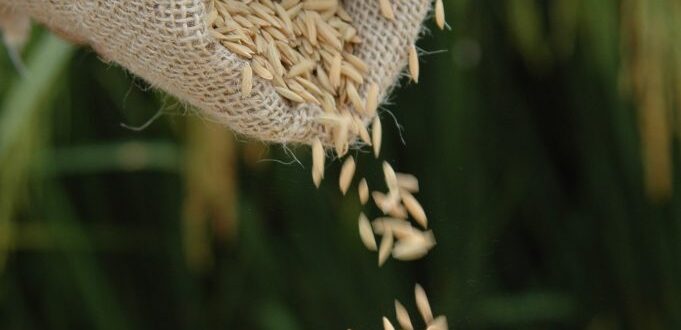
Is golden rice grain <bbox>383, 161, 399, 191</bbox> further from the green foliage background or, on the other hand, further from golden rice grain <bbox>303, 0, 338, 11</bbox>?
the green foliage background

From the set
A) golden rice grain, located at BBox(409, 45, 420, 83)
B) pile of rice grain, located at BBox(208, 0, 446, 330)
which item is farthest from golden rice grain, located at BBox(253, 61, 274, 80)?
golden rice grain, located at BBox(409, 45, 420, 83)

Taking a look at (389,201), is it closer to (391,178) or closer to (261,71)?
(391,178)

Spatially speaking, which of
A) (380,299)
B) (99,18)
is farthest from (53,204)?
(99,18)

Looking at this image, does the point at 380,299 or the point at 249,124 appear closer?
the point at 249,124

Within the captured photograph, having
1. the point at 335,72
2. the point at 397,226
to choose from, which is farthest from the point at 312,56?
the point at 397,226

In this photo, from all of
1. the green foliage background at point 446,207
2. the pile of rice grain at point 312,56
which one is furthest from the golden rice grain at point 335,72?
the green foliage background at point 446,207

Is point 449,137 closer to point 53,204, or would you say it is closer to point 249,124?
point 53,204
